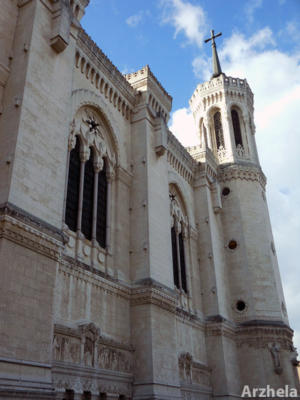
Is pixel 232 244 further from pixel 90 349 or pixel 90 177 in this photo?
pixel 90 349

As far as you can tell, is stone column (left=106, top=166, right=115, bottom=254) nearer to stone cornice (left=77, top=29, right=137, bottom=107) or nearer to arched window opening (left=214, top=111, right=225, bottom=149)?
stone cornice (left=77, top=29, right=137, bottom=107)

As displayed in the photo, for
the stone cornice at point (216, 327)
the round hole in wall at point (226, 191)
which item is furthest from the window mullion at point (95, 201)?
the round hole in wall at point (226, 191)

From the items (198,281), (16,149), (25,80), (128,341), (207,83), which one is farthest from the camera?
(207,83)

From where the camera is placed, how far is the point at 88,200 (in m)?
16.6

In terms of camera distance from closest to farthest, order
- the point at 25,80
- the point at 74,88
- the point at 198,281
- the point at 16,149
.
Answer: the point at 16,149, the point at 25,80, the point at 74,88, the point at 198,281

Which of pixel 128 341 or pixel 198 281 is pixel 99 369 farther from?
pixel 198 281

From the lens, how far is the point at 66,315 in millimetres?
12938

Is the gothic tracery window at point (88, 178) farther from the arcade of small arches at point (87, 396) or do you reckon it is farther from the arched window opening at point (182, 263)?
the arched window opening at point (182, 263)

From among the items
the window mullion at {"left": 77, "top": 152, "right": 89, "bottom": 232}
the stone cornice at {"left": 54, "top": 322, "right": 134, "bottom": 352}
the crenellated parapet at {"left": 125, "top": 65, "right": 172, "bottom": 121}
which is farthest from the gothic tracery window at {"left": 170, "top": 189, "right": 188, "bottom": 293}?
the window mullion at {"left": 77, "top": 152, "right": 89, "bottom": 232}

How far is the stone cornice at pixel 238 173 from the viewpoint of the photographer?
30.2m

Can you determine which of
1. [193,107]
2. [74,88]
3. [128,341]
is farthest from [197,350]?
[193,107]

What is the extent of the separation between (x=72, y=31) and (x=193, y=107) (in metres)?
21.0

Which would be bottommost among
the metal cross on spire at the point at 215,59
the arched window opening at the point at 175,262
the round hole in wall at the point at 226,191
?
the arched window opening at the point at 175,262

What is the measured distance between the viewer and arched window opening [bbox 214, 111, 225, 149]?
107ft
